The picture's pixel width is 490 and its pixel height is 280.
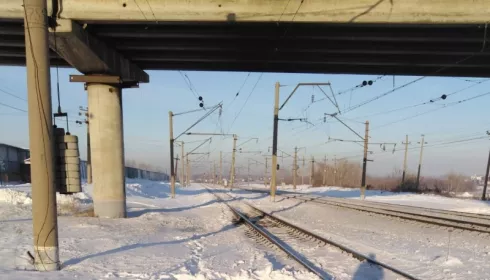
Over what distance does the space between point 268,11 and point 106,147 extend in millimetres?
8158

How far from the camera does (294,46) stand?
13875 millimetres

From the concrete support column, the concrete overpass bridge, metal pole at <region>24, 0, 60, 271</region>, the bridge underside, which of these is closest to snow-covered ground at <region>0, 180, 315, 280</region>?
metal pole at <region>24, 0, 60, 271</region>

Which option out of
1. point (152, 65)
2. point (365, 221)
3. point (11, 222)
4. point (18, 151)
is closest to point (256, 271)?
point (11, 222)

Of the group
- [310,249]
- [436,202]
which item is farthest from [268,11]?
[436,202]

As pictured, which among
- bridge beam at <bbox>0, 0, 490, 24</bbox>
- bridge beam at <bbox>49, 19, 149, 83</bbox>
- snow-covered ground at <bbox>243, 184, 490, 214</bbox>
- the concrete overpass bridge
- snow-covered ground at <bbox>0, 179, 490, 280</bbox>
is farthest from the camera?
snow-covered ground at <bbox>243, 184, 490, 214</bbox>

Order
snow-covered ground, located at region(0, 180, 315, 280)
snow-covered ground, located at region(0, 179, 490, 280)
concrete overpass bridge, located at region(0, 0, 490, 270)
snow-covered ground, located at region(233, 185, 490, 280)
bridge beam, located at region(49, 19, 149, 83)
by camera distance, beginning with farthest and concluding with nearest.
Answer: bridge beam, located at region(49, 19, 149, 83) → snow-covered ground, located at region(233, 185, 490, 280) → snow-covered ground, located at region(0, 179, 490, 280) → snow-covered ground, located at region(0, 180, 315, 280) → concrete overpass bridge, located at region(0, 0, 490, 270)

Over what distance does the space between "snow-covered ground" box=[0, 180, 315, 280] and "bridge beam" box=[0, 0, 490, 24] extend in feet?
19.7

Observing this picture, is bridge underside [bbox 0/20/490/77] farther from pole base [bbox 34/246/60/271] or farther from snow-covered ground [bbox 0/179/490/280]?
pole base [bbox 34/246/60/271]

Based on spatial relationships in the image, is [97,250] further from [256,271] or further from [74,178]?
[256,271]

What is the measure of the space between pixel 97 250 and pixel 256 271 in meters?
3.75

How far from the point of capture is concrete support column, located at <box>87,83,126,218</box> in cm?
1497

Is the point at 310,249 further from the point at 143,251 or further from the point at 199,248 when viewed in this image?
the point at 143,251

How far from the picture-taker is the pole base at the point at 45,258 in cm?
639

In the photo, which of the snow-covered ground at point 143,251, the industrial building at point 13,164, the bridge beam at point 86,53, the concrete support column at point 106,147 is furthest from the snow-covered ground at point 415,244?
the industrial building at point 13,164
